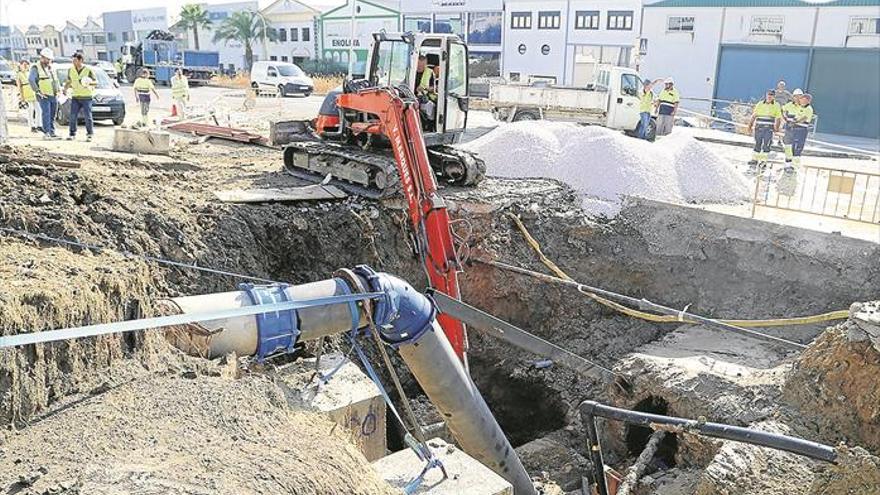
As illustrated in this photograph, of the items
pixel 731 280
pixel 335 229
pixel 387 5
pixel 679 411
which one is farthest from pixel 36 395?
pixel 387 5

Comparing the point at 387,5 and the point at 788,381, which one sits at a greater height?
the point at 387,5

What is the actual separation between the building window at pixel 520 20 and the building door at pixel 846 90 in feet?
51.6

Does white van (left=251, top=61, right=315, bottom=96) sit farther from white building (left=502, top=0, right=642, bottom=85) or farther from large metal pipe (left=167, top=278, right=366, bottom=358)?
large metal pipe (left=167, top=278, right=366, bottom=358)

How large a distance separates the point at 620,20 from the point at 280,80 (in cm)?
1701

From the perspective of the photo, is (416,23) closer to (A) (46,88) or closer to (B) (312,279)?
(A) (46,88)

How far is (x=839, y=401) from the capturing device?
6.62 meters

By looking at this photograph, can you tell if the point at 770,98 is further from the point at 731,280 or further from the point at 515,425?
the point at 515,425

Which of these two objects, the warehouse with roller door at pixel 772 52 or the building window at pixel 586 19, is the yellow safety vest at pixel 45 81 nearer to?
the warehouse with roller door at pixel 772 52

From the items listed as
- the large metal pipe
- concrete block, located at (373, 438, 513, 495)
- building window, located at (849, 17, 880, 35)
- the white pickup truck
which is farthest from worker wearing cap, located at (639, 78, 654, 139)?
the large metal pipe

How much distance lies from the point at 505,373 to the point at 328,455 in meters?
7.07

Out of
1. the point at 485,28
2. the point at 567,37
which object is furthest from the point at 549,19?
the point at 485,28

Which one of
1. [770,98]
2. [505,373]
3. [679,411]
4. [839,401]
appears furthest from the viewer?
[770,98]

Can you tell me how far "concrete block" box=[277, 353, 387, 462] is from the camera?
584 cm

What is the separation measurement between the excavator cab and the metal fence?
508cm
